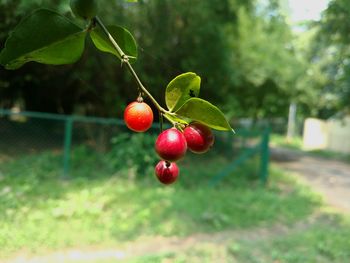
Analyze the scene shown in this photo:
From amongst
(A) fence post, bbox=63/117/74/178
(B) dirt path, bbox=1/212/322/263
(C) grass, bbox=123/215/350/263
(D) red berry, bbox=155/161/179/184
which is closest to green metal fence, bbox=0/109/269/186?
(A) fence post, bbox=63/117/74/178

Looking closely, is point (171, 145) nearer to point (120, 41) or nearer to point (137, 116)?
point (137, 116)

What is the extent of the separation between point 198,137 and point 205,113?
0.04m

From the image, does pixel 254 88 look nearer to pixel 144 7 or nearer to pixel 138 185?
pixel 144 7

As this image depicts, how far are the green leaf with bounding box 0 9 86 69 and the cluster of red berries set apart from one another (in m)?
0.16

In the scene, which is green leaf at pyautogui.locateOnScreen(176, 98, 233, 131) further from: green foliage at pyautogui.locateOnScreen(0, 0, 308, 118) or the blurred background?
green foliage at pyautogui.locateOnScreen(0, 0, 308, 118)

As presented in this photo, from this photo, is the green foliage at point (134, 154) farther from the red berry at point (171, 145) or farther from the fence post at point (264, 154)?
the red berry at point (171, 145)

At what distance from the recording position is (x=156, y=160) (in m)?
5.35

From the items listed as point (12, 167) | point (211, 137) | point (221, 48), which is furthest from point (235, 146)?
point (211, 137)

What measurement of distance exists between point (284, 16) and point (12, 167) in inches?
273

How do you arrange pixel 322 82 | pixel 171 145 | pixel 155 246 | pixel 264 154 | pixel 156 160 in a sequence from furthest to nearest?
pixel 322 82 → pixel 264 154 → pixel 156 160 → pixel 155 246 → pixel 171 145

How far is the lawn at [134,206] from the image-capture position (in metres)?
3.70

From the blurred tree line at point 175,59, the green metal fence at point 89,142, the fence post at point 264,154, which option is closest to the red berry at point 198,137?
the blurred tree line at point 175,59

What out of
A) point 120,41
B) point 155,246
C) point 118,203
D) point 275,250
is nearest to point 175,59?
point 118,203

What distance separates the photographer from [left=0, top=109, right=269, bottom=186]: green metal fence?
19.0 feet
